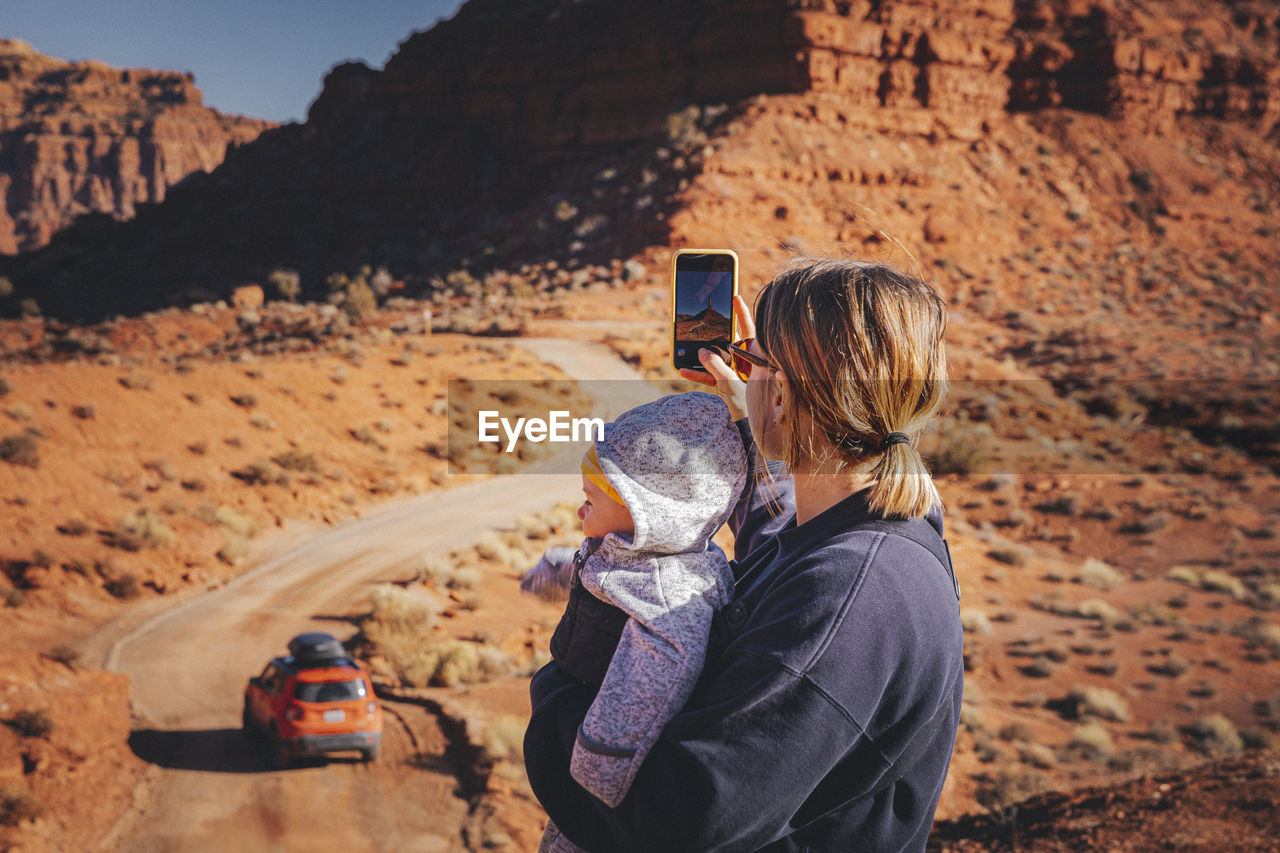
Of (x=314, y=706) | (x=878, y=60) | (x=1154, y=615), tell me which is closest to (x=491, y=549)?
(x=314, y=706)

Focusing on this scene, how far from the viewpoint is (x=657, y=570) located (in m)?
1.49

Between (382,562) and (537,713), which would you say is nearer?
(537,713)

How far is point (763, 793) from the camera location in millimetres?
1242

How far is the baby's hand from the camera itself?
5.98 ft

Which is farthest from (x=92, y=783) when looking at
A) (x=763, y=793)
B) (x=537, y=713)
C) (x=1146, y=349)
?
(x=1146, y=349)

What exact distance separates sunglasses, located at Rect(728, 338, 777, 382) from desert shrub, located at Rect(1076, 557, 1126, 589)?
15351 millimetres

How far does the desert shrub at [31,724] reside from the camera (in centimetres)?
763

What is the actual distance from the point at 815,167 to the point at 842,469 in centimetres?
3809

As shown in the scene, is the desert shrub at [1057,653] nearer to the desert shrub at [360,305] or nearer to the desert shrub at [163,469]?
the desert shrub at [163,469]

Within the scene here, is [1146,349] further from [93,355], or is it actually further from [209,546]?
[93,355]

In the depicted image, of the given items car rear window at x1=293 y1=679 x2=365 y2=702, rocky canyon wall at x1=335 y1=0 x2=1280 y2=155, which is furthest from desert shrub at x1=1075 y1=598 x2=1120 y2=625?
rocky canyon wall at x1=335 y1=0 x2=1280 y2=155

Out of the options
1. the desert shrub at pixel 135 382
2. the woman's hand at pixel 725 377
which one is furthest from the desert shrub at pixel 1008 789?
the desert shrub at pixel 135 382

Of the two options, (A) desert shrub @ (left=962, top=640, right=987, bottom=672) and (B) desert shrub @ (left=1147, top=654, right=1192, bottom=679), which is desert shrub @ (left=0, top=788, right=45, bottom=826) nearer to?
(A) desert shrub @ (left=962, top=640, right=987, bottom=672)

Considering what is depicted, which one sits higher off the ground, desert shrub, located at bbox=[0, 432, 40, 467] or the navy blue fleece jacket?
the navy blue fleece jacket
